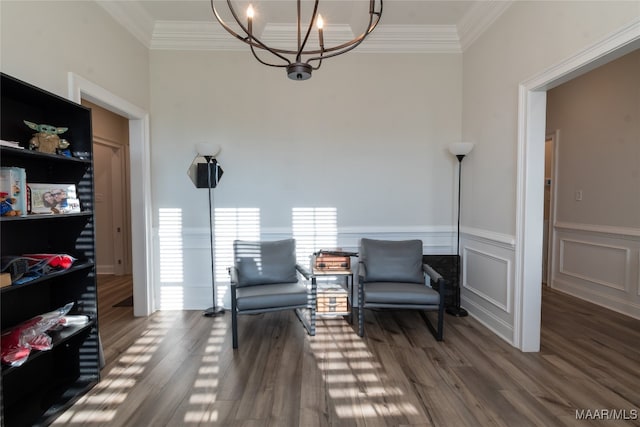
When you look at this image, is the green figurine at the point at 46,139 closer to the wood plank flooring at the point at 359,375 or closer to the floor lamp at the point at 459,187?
the wood plank flooring at the point at 359,375

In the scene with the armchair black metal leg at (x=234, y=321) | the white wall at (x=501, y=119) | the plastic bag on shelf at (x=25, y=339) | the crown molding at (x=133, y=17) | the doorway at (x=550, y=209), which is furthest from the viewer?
the doorway at (x=550, y=209)

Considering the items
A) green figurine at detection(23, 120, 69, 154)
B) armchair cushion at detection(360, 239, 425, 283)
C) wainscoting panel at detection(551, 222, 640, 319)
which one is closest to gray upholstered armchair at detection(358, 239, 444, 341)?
armchair cushion at detection(360, 239, 425, 283)

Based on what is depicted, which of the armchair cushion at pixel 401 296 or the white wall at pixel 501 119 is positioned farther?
the armchair cushion at pixel 401 296

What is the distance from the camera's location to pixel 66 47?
240cm

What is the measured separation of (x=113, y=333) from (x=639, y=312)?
534 centimetres

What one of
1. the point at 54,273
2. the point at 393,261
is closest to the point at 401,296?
the point at 393,261

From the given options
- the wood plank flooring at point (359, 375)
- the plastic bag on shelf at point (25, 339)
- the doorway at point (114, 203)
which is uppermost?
the doorway at point (114, 203)

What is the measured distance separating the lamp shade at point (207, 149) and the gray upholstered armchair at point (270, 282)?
3.24 ft

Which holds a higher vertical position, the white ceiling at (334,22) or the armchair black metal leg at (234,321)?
the white ceiling at (334,22)

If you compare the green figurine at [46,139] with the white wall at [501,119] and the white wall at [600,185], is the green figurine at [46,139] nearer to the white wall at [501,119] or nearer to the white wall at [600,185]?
the white wall at [501,119]

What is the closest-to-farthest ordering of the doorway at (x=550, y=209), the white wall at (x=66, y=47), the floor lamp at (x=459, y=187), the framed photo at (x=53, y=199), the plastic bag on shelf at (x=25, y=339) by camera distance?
the plastic bag on shelf at (x=25, y=339)
the framed photo at (x=53, y=199)
the white wall at (x=66, y=47)
the floor lamp at (x=459, y=187)
the doorway at (x=550, y=209)

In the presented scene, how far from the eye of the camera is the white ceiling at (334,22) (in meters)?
3.11

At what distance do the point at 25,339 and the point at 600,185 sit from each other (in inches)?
214

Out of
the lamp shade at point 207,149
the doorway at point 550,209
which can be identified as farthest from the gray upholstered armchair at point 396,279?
the doorway at point 550,209
